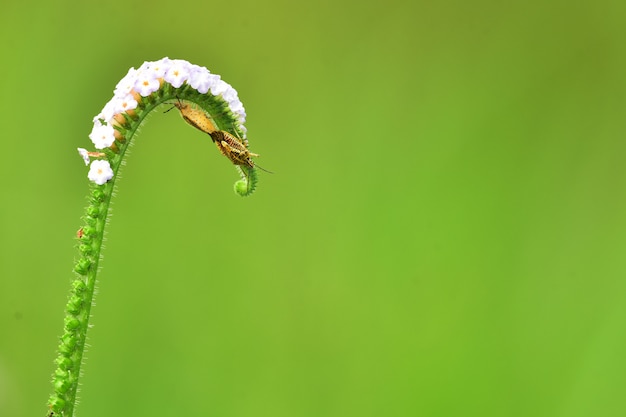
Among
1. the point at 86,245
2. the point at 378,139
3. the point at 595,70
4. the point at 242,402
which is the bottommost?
the point at 86,245

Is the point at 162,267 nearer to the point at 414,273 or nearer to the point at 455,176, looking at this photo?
the point at 414,273

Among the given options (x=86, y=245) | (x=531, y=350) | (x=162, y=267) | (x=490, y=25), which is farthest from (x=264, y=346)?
(x=86, y=245)

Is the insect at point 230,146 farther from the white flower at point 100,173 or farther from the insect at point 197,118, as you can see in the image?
the white flower at point 100,173

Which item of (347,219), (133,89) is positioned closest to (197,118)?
(133,89)

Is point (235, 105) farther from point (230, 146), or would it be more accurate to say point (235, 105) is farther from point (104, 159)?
point (104, 159)

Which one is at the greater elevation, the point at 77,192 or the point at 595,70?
the point at 595,70

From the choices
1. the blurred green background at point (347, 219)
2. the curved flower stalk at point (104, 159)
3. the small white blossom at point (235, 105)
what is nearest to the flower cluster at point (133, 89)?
the curved flower stalk at point (104, 159)
